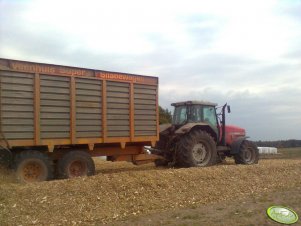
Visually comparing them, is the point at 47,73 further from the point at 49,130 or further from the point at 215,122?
the point at 215,122

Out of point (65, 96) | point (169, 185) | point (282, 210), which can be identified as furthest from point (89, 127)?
point (282, 210)

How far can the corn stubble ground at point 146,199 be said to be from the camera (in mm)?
8203

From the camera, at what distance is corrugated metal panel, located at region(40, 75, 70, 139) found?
11375mm

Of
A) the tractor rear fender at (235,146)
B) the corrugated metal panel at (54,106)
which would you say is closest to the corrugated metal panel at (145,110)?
the corrugated metal panel at (54,106)

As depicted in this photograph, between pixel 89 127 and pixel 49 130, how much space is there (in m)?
1.18

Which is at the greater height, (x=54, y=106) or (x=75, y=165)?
(x=54, y=106)

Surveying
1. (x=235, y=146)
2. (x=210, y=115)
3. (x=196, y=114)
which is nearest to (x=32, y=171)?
(x=196, y=114)

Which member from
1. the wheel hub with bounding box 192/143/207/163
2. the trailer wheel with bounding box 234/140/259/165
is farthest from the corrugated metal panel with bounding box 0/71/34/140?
the trailer wheel with bounding box 234/140/259/165

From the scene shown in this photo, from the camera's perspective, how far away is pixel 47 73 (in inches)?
450

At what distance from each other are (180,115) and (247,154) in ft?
10.4

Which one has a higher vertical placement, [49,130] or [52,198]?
[49,130]

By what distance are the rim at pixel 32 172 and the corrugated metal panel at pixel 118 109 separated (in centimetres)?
227

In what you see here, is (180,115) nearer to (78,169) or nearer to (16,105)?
(78,169)

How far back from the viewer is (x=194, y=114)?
16.1m
